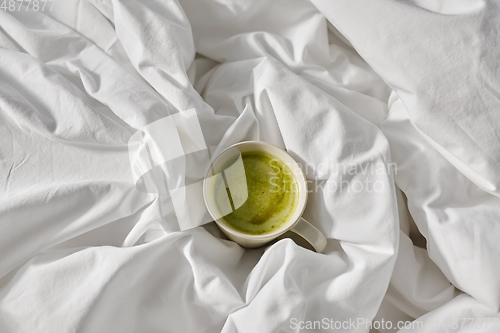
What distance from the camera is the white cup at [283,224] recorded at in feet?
1.85

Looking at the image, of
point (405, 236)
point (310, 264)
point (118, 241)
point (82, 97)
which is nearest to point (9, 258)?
point (118, 241)

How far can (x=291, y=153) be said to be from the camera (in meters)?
0.61

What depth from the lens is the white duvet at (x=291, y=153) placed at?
0.54 m

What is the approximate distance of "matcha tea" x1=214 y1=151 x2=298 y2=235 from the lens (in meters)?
0.60

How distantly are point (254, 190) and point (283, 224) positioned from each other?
0.23 ft

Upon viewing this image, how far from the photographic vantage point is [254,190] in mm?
621

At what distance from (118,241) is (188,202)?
119 mm

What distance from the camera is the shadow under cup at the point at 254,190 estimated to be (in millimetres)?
594

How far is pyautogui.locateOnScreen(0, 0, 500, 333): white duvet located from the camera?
0.54 meters

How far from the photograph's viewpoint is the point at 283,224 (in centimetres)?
59

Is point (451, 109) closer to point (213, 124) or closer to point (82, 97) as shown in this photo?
point (213, 124)

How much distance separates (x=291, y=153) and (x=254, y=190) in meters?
0.08

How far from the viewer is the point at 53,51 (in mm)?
650

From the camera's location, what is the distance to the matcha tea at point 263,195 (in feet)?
1.98
